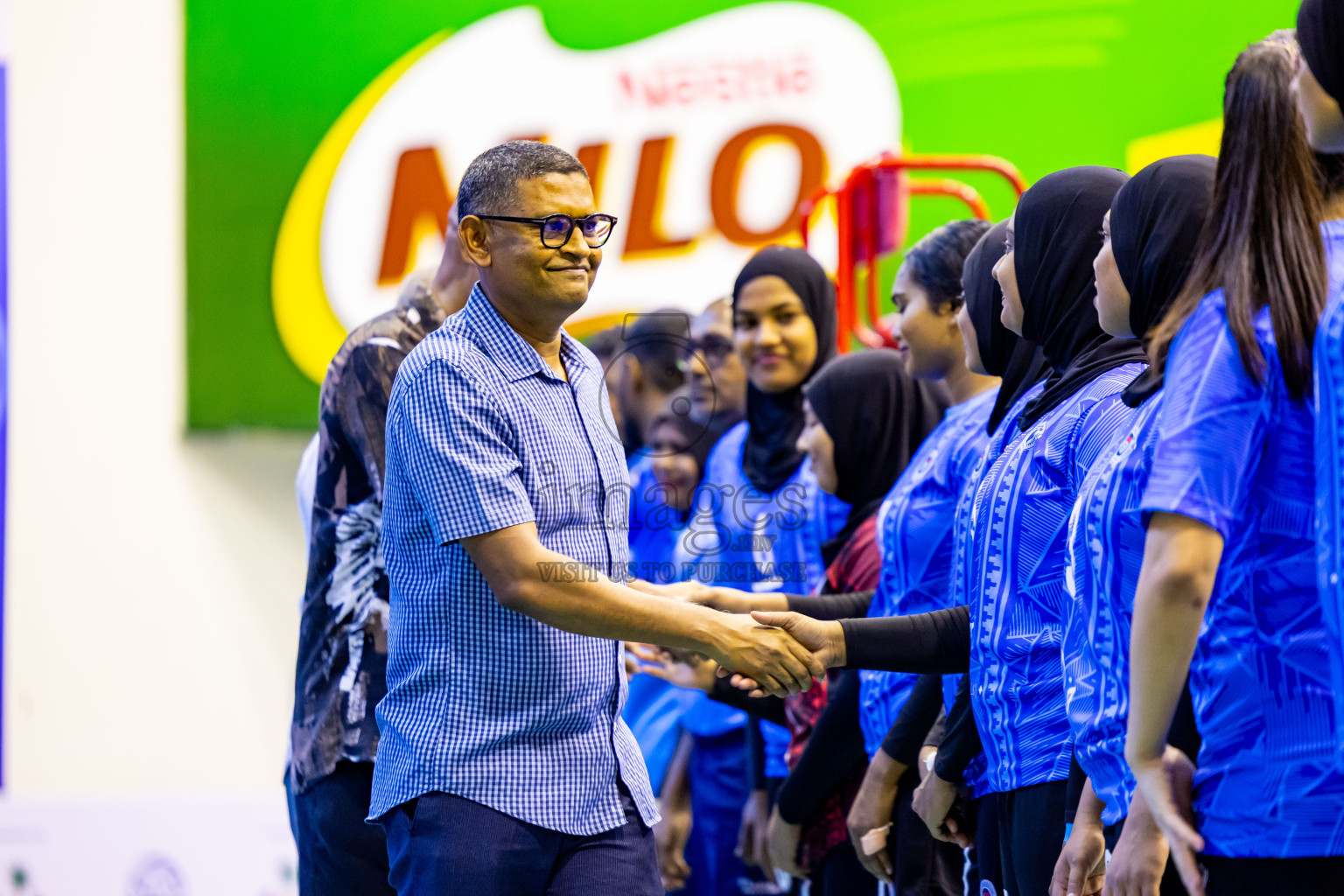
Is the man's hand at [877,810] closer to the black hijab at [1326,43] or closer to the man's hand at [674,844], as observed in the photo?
the man's hand at [674,844]

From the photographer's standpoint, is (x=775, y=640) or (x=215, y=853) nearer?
(x=775, y=640)

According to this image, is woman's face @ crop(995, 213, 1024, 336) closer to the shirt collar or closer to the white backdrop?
the shirt collar

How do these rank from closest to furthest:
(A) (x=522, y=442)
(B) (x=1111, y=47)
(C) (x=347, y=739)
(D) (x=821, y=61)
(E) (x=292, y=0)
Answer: (A) (x=522, y=442)
(C) (x=347, y=739)
(B) (x=1111, y=47)
(D) (x=821, y=61)
(E) (x=292, y=0)

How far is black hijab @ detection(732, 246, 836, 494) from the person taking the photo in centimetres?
344

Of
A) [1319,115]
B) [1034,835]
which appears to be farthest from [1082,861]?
[1319,115]

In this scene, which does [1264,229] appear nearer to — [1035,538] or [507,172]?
[1035,538]

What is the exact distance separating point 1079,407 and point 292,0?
5.22 metres

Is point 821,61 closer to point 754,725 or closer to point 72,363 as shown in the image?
point 754,725

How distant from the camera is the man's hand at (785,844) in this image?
2.73 metres

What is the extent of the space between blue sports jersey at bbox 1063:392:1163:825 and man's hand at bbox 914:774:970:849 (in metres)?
0.52

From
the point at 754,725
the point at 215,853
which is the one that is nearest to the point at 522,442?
the point at 754,725

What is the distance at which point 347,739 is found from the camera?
2.23m

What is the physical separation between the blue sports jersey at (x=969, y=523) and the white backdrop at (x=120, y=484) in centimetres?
469

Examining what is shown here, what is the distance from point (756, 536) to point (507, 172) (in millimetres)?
1622
